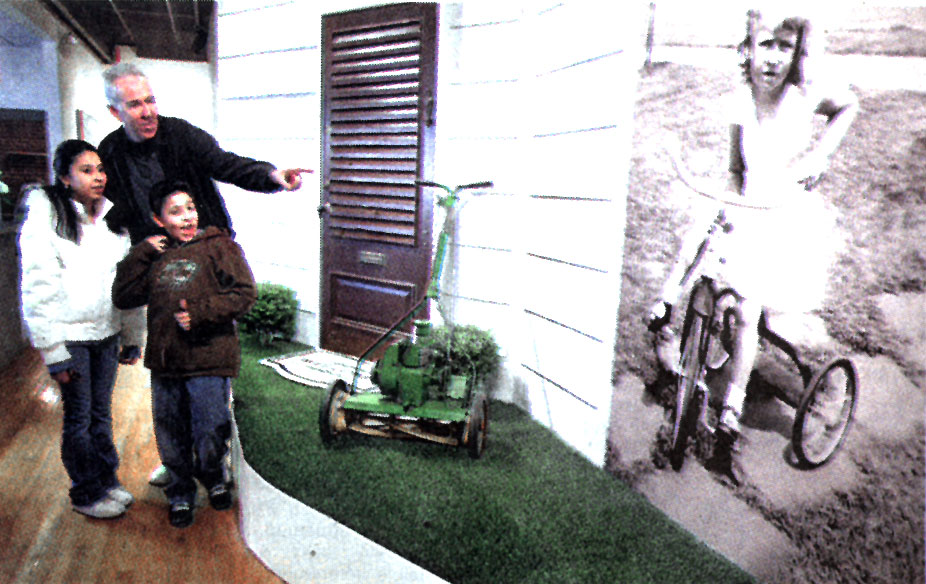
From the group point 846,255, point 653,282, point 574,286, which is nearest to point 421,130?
point 574,286

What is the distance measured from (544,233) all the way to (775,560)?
136 cm

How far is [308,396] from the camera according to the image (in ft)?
8.54

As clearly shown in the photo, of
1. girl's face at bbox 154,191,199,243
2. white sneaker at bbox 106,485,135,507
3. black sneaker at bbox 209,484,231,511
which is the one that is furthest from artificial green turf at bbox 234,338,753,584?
girl's face at bbox 154,191,199,243

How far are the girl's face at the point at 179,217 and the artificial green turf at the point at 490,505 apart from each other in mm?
762

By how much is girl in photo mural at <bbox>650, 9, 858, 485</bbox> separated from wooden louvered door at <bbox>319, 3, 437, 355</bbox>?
1672 mm

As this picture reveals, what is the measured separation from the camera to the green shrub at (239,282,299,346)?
10.8ft

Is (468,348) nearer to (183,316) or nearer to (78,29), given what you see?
(183,316)

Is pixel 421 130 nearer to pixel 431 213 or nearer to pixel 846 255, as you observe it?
pixel 431 213

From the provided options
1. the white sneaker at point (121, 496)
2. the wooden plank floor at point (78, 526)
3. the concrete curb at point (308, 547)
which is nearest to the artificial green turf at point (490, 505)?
the concrete curb at point (308, 547)

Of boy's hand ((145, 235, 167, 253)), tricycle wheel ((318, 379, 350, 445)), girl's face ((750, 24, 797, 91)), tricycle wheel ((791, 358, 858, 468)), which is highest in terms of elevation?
girl's face ((750, 24, 797, 91))

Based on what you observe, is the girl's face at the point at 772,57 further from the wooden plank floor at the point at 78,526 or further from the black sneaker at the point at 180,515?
the black sneaker at the point at 180,515

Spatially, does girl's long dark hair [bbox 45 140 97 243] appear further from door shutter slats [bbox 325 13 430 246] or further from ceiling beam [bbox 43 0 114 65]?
door shutter slats [bbox 325 13 430 246]

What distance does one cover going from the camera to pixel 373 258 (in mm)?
3137

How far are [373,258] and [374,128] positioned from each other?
2.23 feet
